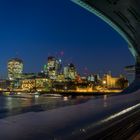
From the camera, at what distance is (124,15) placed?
36.5 meters

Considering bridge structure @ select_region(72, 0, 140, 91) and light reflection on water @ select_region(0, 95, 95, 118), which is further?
bridge structure @ select_region(72, 0, 140, 91)

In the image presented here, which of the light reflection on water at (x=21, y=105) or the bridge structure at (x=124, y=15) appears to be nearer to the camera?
the light reflection on water at (x=21, y=105)

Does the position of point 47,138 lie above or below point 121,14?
below

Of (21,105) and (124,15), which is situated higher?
(124,15)

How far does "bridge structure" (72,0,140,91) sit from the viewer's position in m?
31.4

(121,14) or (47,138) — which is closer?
(47,138)

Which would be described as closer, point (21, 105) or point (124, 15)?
point (21, 105)

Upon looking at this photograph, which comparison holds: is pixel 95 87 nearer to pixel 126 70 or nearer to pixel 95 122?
pixel 126 70

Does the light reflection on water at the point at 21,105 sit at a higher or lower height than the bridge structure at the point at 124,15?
lower

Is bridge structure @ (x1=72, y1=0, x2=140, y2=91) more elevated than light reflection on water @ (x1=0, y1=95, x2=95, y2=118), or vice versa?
bridge structure @ (x1=72, y1=0, x2=140, y2=91)

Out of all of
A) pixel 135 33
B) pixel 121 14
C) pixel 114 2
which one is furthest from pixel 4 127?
pixel 135 33

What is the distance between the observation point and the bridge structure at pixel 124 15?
103 feet

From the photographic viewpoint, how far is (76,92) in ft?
318

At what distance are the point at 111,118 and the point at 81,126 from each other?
1730 millimetres
